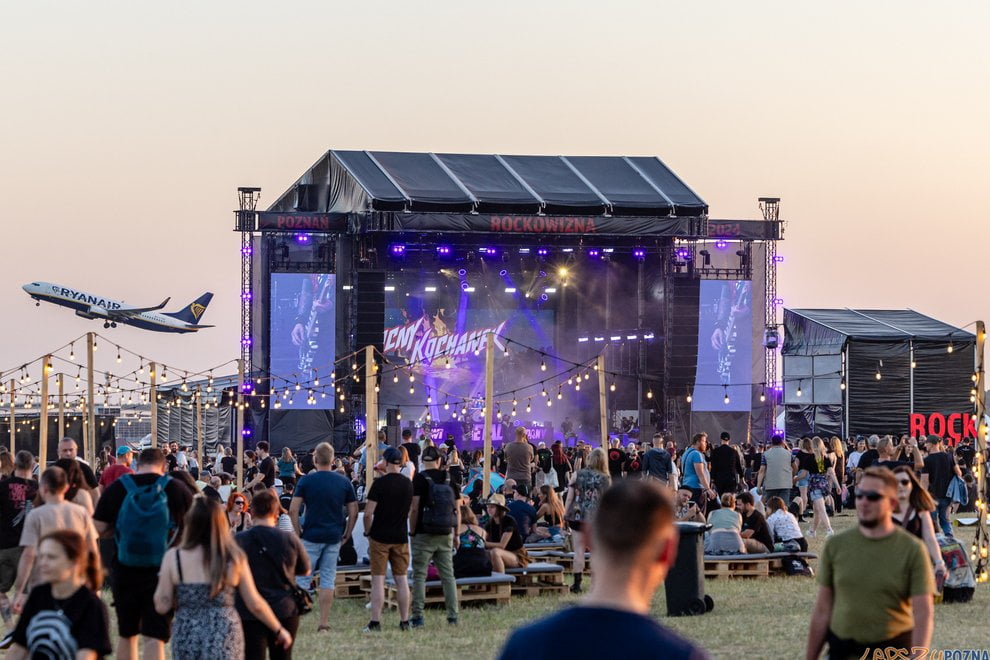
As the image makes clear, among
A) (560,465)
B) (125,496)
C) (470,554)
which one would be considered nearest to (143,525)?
(125,496)

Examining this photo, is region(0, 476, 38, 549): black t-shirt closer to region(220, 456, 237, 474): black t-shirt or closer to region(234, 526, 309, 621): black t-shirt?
region(234, 526, 309, 621): black t-shirt

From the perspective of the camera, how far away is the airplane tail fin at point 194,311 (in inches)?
2601

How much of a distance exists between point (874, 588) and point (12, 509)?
662 cm

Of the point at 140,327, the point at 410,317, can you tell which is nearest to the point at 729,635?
the point at 410,317

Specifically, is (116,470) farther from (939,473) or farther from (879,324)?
(879,324)

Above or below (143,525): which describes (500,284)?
above

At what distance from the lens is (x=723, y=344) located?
37.6m

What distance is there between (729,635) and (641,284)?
2776 cm

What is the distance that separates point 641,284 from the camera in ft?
124

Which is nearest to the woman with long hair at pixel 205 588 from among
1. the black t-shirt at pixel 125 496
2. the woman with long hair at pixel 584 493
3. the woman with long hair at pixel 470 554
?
the black t-shirt at pixel 125 496

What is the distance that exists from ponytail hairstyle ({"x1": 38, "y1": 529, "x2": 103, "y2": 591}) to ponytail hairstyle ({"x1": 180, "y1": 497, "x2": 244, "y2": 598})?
0.49m

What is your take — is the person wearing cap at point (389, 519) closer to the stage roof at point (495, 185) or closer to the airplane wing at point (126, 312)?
the stage roof at point (495, 185)

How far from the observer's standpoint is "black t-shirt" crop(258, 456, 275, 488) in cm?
1750

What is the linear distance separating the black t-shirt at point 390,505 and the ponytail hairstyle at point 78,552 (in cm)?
499
